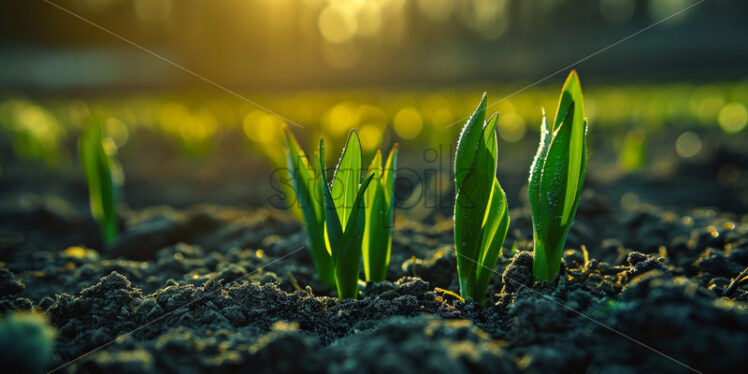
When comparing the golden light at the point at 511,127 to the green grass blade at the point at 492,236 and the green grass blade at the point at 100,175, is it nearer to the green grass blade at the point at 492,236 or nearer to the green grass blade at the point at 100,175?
the green grass blade at the point at 492,236

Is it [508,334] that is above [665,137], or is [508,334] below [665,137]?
below

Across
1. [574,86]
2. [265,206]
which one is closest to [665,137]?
[265,206]

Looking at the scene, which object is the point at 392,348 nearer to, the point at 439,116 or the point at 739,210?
the point at 739,210

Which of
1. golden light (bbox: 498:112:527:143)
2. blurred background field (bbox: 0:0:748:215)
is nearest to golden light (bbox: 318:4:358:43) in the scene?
blurred background field (bbox: 0:0:748:215)

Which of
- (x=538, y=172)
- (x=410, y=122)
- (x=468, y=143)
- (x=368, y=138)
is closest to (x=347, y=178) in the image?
(x=468, y=143)

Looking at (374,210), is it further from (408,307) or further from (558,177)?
(558,177)

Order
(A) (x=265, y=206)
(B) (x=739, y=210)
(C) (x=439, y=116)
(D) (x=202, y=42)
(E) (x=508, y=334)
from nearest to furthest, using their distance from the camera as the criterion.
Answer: (E) (x=508, y=334) → (B) (x=739, y=210) → (A) (x=265, y=206) → (C) (x=439, y=116) → (D) (x=202, y=42)
